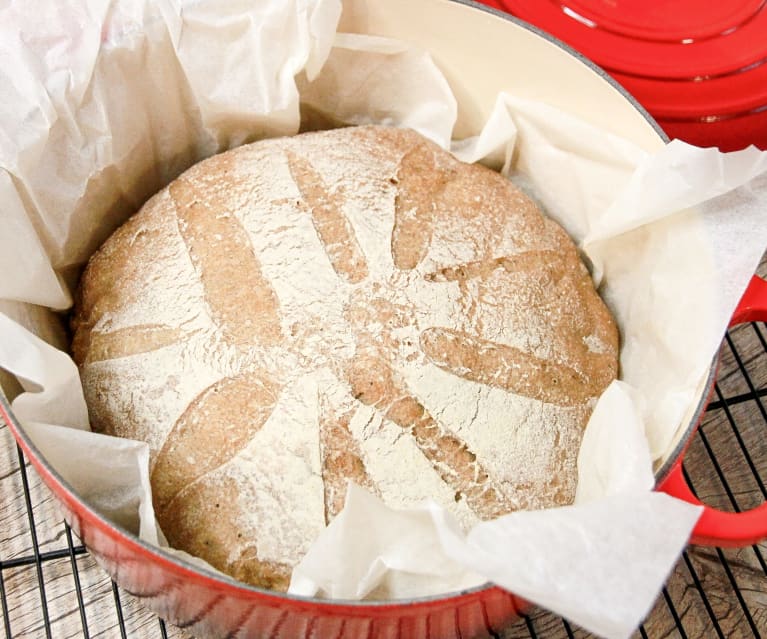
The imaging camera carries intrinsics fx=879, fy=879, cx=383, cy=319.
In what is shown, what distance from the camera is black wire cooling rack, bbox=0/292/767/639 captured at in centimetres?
88

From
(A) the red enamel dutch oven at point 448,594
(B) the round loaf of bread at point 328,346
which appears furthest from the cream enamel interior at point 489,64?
(B) the round loaf of bread at point 328,346

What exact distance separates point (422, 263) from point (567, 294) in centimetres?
17

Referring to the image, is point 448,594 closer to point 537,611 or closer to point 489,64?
point 537,611

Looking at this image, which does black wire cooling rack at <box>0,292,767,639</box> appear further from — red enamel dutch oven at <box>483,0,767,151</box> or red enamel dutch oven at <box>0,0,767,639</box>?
red enamel dutch oven at <box>483,0,767,151</box>

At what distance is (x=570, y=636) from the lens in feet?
2.93

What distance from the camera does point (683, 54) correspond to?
99 cm

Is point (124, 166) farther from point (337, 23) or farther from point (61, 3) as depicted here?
point (337, 23)

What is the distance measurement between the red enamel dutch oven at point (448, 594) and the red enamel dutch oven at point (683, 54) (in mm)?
80

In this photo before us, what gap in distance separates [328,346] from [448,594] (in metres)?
0.28

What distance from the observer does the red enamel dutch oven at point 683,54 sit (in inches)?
38.3

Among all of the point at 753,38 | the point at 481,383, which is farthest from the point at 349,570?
Answer: the point at 753,38

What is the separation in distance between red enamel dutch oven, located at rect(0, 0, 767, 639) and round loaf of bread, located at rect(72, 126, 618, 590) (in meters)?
0.08

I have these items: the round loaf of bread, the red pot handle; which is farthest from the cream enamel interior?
the red pot handle

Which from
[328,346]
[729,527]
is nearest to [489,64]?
[328,346]
